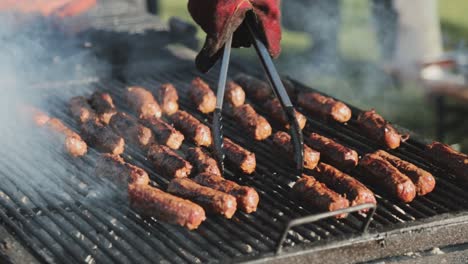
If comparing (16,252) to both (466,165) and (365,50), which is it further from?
(365,50)

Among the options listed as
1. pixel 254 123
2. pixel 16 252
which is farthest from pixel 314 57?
pixel 16 252

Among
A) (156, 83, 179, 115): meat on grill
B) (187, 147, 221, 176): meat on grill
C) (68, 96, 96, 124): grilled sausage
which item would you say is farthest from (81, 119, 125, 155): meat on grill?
(156, 83, 179, 115): meat on grill

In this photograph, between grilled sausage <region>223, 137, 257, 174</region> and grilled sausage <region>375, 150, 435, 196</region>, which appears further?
grilled sausage <region>223, 137, 257, 174</region>

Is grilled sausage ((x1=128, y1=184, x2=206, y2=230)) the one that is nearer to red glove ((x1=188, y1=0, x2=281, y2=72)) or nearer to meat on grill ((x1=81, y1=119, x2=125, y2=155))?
meat on grill ((x1=81, y1=119, x2=125, y2=155))

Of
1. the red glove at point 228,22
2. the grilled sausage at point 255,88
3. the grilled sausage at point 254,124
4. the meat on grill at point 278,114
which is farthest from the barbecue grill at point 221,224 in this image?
the grilled sausage at point 255,88

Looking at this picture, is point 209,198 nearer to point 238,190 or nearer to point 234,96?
point 238,190

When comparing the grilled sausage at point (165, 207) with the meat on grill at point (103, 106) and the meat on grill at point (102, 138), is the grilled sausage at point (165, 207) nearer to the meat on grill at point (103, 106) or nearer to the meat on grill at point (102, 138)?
the meat on grill at point (102, 138)
